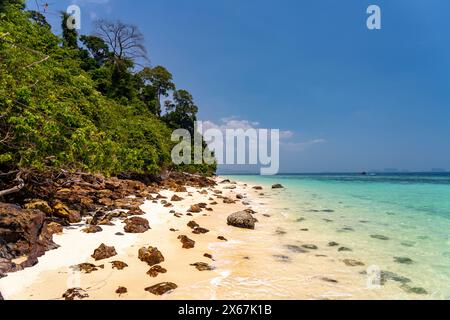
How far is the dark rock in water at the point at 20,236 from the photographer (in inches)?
254

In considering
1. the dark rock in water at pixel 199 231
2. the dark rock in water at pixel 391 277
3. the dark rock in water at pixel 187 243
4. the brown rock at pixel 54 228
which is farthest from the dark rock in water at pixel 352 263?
the brown rock at pixel 54 228

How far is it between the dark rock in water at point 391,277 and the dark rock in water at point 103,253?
7.33m

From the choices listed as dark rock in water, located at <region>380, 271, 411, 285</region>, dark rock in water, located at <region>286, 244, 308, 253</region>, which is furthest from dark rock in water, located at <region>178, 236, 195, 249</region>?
dark rock in water, located at <region>380, 271, 411, 285</region>

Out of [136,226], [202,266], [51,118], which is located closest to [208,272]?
[202,266]

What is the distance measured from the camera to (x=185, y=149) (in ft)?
121

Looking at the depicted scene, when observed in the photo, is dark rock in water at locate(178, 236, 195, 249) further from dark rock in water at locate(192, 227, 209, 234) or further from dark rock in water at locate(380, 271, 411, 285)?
dark rock in water at locate(380, 271, 411, 285)

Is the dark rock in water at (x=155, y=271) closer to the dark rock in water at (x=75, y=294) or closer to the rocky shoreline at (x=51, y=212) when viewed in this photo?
the dark rock in water at (x=75, y=294)

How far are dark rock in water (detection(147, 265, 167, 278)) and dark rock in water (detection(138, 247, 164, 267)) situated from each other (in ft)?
1.38

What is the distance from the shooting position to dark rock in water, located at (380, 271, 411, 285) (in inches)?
287

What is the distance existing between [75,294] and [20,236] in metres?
2.64

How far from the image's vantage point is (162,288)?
19.4 feet

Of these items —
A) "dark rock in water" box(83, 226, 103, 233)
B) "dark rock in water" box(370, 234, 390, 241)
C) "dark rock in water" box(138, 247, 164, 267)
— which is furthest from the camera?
"dark rock in water" box(370, 234, 390, 241)
